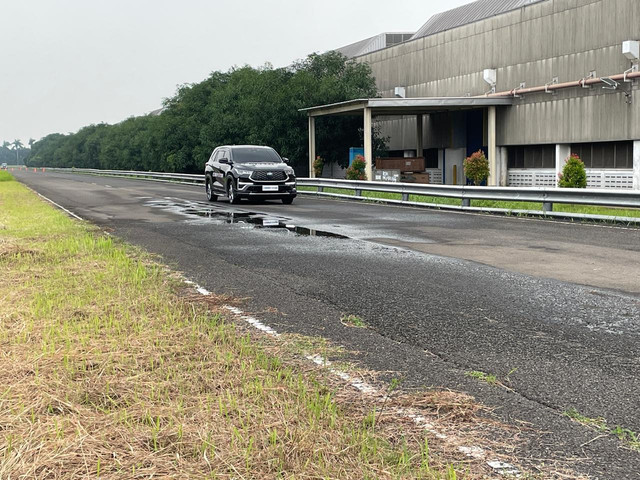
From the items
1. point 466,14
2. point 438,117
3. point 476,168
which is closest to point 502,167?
point 476,168

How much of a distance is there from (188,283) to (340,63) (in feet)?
154

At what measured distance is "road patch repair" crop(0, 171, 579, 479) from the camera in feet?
10.8

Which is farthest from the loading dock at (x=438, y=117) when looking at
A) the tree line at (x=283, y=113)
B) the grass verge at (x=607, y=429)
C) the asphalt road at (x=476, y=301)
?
the grass verge at (x=607, y=429)

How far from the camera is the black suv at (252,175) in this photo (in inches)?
976

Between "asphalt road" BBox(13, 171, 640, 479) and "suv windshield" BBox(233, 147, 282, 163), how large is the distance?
9780 mm

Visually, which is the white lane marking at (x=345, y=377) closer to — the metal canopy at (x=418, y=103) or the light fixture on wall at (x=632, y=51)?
the light fixture on wall at (x=632, y=51)

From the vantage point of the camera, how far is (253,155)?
25969 millimetres

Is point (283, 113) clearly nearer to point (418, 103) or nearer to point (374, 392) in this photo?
point (418, 103)

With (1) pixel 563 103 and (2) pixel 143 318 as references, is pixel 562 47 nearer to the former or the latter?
(1) pixel 563 103

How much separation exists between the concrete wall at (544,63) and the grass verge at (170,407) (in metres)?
29.4

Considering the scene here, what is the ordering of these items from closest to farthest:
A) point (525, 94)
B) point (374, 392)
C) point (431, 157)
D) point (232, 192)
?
1. point (374, 392)
2. point (232, 192)
3. point (525, 94)
4. point (431, 157)

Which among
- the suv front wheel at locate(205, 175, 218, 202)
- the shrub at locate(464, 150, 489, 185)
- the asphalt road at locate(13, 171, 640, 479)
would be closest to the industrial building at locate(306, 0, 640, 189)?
the shrub at locate(464, 150, 489, 185)

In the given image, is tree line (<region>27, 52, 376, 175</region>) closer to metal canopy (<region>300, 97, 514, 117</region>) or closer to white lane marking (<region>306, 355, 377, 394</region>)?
metal canopy (<region>300, 97, 514, 117</region>)

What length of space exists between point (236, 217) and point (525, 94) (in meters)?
23.6
